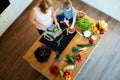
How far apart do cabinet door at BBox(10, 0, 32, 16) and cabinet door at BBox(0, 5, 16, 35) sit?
92 millimetres

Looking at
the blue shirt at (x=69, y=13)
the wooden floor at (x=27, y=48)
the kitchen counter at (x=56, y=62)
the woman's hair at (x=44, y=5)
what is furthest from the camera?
the wooden floor at (x=27, y=48)

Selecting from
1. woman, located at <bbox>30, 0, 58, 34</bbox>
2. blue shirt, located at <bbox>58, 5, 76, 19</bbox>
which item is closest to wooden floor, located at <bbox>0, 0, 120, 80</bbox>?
woman, located at <bbox>30, 0, 58, 34</bbox>

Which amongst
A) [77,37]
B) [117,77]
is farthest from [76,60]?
[117,77]

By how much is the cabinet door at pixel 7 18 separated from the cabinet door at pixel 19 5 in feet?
0.30

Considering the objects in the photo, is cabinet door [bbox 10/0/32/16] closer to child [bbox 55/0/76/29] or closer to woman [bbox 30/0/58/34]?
woman [bbox 30/0/58/34]

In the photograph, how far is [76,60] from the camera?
2.70m

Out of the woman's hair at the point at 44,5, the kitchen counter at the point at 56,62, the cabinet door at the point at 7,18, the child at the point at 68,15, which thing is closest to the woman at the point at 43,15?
the woman's hair at the point at 44,5

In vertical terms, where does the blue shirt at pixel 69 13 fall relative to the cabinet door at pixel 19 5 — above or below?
above

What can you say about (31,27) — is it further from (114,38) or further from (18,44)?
(114,38)

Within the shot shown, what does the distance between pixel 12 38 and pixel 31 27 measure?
1.49ft

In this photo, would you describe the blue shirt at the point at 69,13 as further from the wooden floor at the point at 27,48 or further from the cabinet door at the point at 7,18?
the cabinet door at the point at 7,18

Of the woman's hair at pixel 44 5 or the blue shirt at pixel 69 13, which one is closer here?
the woman's hair at pixel 44 5

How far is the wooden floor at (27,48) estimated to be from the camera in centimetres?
335

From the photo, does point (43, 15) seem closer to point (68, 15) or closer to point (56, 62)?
point (68, 15)
